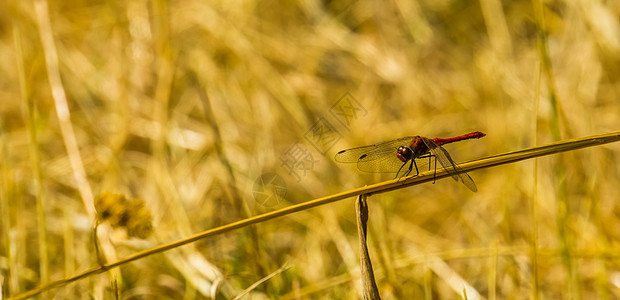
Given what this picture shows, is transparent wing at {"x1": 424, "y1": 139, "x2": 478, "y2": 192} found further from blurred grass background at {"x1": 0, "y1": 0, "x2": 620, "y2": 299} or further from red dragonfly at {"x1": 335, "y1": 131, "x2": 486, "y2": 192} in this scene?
blurred grass background at {"x1": 0, "y1": 0, "x2": 620, "y2": 299}

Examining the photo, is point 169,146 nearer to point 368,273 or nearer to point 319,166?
point 319,166

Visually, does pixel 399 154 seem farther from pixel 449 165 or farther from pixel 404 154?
pixel 449 165

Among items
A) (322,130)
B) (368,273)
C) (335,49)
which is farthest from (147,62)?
(368,273)

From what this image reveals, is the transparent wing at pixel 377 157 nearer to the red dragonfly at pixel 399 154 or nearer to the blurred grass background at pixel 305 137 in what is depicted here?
the red dragonfly at pixel 399 154

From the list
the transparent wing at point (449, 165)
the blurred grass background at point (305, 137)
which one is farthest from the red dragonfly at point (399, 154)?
the blurred grass background at point (305, 137)

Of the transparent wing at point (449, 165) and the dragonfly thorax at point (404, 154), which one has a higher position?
the dragonfly thorax at point (404, 154)

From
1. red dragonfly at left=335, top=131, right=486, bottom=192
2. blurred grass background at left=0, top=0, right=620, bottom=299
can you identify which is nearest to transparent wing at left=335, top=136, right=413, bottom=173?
red dragonfly at left=335, top=131, right=486, bottom=192
